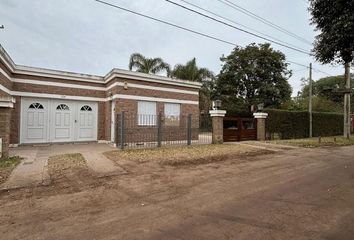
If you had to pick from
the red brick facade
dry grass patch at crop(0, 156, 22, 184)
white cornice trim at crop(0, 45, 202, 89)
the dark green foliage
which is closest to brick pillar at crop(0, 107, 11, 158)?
dry grass patch at crop(0, 156, 22, 184)

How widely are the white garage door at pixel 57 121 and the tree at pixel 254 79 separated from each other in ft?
65.8

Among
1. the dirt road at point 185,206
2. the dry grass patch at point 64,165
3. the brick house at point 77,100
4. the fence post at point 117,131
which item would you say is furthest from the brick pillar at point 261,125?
the dry grass patch at point 64,165

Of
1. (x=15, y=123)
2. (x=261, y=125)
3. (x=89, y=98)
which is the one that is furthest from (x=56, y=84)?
(x=261, y=125)

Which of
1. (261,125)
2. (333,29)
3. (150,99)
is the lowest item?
(261,125)

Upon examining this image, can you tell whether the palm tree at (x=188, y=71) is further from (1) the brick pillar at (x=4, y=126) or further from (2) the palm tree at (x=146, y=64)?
(1) the brick pillar at (x=4, y=126)

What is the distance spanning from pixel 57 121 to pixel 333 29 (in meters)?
13.7

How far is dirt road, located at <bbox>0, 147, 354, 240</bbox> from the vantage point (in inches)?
149

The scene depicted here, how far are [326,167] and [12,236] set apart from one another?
363 inches

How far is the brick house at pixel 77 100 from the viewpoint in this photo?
13.4 meters

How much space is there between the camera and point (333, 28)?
967 centimetres

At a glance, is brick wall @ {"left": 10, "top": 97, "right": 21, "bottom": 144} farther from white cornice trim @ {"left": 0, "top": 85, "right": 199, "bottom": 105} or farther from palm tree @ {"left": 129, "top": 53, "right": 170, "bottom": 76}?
palm tree @ {"left": 129, "top": 53, "right": 170, "bottom": 76}

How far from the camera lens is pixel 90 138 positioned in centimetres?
1562

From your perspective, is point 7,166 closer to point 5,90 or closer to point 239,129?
point 5,90

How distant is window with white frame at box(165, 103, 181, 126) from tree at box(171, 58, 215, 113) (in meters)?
10.3
